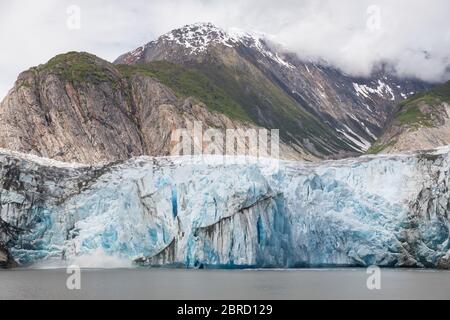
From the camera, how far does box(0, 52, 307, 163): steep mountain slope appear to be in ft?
424

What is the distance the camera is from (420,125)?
173m

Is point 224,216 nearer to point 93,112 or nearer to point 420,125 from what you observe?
point 93,112

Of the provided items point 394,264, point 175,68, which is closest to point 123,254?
point 394,264

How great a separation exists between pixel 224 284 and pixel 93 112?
306 ft

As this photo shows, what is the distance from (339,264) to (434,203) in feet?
31.2

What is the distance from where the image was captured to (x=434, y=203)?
64.7 metres

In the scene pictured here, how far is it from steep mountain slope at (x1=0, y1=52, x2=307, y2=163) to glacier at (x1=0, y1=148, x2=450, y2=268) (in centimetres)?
5962

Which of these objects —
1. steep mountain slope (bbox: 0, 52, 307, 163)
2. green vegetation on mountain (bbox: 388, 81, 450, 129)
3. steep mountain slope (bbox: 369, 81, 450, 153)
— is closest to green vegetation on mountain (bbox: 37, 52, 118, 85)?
steep mountain slope (bbox: 0, 52, 307, 163)

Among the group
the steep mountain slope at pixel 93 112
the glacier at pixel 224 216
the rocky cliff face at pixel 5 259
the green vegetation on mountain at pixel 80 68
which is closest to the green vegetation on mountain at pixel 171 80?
the green vegetation on mountain at pixel 80 68

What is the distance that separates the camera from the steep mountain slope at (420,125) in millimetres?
167000

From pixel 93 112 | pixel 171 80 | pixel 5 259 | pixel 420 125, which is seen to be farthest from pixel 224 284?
pixel 420 125

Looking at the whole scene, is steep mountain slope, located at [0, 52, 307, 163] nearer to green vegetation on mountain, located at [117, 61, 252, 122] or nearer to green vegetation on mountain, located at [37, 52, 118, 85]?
green vegetation on mountain, located at [37, 52, 118, 85]

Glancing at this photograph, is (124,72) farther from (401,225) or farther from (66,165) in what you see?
(401,225)
